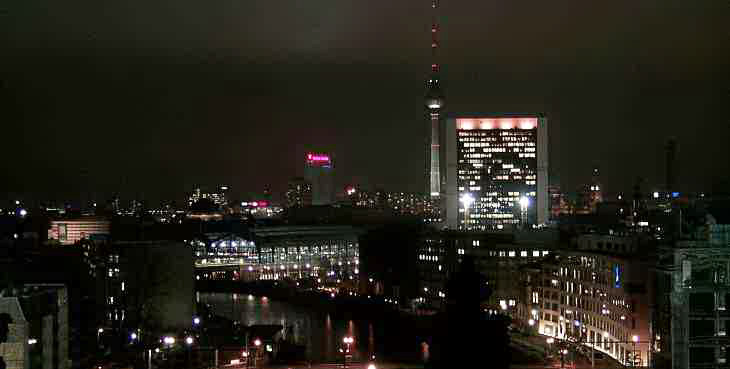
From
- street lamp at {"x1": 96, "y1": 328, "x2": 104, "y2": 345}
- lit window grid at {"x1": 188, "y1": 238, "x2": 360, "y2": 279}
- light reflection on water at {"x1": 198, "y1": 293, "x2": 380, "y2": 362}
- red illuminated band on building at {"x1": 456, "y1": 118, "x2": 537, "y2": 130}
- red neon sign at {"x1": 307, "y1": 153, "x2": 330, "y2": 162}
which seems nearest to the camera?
street lamp at {"x1": 96, "y1": 328, "x2": 104, "y2": 345}

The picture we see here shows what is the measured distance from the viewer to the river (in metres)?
26.4

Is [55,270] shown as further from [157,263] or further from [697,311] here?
[697,311]

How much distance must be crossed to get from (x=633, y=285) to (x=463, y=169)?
37.3m

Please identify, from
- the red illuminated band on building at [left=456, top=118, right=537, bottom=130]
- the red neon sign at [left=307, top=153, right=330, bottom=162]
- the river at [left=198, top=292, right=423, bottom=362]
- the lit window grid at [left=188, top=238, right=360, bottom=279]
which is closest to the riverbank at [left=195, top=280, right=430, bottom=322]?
the river at [left=198, top=292, right=423, bottom=362]

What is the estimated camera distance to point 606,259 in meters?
24.6

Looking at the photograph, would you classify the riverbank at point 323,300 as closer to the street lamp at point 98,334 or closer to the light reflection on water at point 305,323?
the light reflection on water at point 305,323

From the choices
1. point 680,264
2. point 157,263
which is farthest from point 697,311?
point 157,263

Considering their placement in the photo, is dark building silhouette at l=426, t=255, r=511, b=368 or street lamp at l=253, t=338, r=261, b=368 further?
street lamp at l=253, t=338, r=261, b=368

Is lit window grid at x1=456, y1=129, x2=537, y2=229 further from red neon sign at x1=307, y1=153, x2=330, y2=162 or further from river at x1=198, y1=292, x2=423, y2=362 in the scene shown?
red neon sign at x1=307, y1=153, x2=330, y2=162

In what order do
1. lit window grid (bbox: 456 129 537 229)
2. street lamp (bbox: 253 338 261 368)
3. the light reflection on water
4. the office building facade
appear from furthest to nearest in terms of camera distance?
lit window grid (bbox: 456 129 537 229), the office building facade, the light reflection on water, street lamp (bbox: 253 338 261 368)

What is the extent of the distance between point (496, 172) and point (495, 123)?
130 inches

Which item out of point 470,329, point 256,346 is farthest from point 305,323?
point 470,329

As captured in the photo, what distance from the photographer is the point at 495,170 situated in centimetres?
5881

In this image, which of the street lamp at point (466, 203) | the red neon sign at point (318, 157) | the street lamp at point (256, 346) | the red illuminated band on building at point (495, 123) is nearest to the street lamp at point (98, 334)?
the street lamp at point (256, 346)
